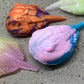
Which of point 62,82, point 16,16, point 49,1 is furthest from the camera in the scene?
point 49,1

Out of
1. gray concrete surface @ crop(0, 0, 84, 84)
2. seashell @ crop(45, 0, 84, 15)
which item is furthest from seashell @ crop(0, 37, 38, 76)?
seashell @ crop(45, 0, 84, 15)

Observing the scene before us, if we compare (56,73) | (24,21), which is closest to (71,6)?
(24,21)

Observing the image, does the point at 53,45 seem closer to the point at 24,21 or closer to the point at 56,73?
the point at 56,73

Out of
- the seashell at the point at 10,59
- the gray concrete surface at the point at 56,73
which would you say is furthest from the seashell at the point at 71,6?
the seashell at the point at 10,59

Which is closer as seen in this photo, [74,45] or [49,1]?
[74,45]

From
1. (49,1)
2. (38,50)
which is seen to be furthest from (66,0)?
(38,50)

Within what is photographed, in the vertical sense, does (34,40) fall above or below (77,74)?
above

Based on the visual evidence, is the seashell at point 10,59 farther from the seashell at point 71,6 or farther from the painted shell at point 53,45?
the seashell at point 71,6

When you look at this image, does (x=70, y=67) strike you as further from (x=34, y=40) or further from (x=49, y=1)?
(x=49, y=1)
